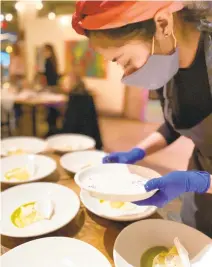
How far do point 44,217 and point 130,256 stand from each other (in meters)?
0.26

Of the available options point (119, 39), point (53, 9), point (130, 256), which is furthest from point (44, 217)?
point (53, 9)

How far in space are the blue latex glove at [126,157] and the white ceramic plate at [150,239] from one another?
31cm

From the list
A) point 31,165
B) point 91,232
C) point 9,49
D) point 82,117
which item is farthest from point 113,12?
point 9,49

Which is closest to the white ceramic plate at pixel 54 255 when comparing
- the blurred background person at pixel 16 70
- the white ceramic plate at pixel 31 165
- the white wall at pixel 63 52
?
the white ceramic plate at pixel 31 165

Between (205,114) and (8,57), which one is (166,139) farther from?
(8,57)

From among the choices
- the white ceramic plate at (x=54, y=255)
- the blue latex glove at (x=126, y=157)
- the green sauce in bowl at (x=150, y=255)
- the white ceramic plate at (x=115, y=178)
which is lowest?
the green sauce in bowl at (x=150, y=255)

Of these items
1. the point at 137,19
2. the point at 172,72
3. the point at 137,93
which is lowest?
the point at 137,93

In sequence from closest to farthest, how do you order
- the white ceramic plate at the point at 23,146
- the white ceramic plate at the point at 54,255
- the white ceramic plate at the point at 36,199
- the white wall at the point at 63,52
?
the white ceramic plate at the point at 54,255
the white ceramic plate at the point at 36,199
the white ceramic plate at the point at 23,146
the white wall at the point at 63,52

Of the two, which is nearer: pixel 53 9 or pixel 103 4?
pixel 103 4

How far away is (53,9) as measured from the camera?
9.30 feet

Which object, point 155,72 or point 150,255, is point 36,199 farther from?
point 155,72

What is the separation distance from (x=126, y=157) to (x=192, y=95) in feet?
1.09

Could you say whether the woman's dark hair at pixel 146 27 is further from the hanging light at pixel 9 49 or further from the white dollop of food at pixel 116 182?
the hanging light at pixel 9 49

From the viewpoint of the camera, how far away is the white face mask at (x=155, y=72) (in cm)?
70
